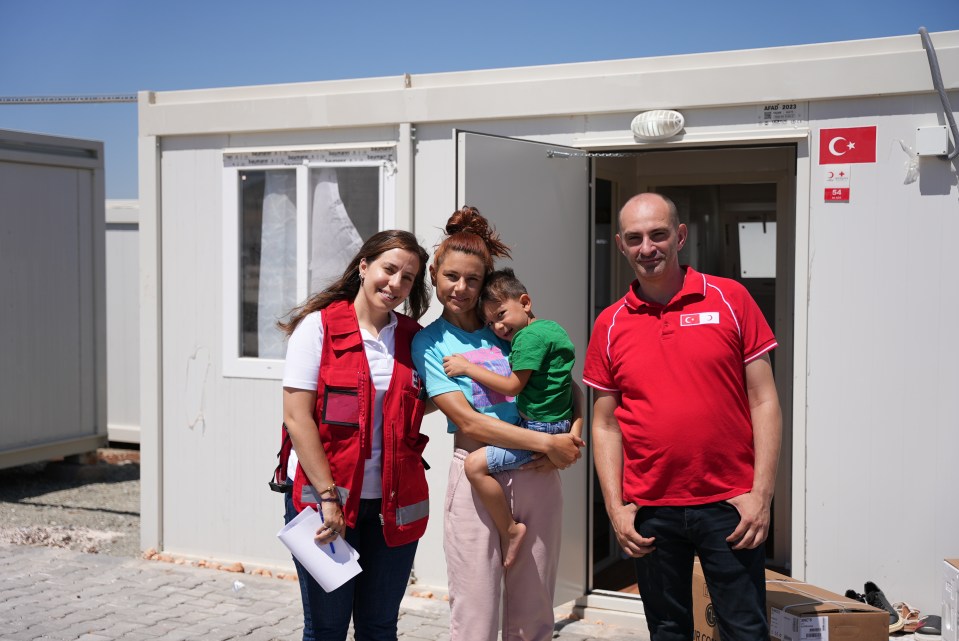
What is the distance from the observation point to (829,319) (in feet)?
16.0

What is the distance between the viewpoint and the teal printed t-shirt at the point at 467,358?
131 inches

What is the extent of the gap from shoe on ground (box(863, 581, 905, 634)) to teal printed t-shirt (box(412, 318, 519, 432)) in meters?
2.30

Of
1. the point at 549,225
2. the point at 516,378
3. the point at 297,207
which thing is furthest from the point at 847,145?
the point at 297,207

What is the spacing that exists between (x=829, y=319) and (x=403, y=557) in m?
2.60

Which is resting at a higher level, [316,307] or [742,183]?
[742,183]

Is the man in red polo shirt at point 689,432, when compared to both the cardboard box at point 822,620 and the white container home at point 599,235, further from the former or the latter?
the white container home at point 599,235

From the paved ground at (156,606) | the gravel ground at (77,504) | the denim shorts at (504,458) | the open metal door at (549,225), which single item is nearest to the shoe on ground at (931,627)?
the paved ground at (156,606)

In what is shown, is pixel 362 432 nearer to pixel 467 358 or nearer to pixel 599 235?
pixel 467 358

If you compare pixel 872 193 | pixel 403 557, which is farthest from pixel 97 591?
pixel 872 193

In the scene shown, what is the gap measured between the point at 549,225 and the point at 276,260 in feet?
6.12

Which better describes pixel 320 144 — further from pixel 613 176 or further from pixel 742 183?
pixel 742 183

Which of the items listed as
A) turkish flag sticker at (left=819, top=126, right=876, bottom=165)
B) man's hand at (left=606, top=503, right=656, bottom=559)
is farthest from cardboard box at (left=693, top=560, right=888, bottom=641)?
turkish flag sticker at (left=819, top=126, right=876, bottom=165)

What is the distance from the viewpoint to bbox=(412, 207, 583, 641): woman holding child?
332cm

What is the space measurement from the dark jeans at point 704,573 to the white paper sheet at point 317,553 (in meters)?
0.92
